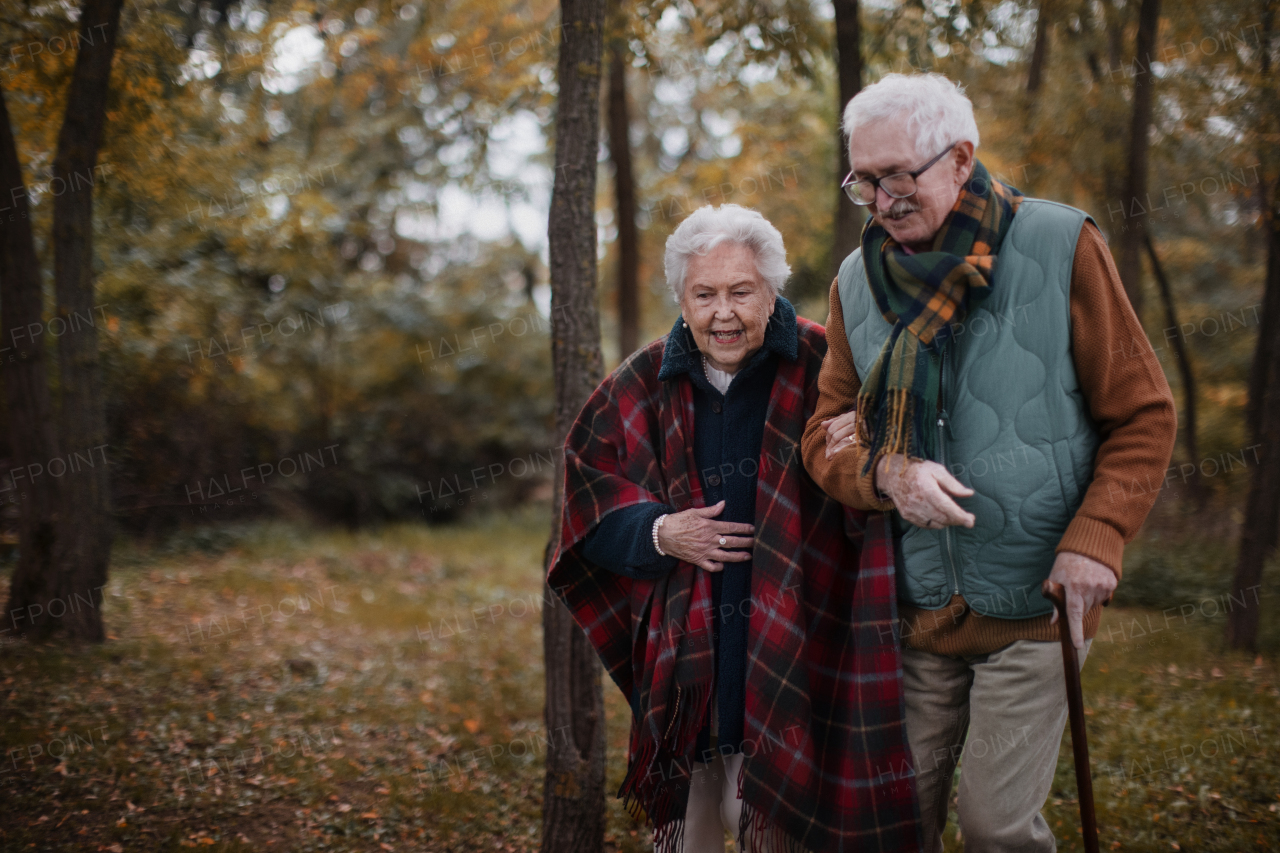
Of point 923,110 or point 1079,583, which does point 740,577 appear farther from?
point 923,110

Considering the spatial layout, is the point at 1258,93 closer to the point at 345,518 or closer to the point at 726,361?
the point at 726,361

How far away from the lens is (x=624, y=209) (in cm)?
767

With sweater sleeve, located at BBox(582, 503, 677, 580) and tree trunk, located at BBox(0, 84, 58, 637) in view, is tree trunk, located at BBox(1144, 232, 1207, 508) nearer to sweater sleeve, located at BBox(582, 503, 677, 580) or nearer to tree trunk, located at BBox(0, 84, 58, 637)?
sweater sleeve, located at BBox(582, 503, 677, 580)

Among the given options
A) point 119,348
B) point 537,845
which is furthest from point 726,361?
point 119,348

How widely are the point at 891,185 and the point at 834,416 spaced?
0.60 m

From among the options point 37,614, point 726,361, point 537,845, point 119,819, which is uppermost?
point 726,361

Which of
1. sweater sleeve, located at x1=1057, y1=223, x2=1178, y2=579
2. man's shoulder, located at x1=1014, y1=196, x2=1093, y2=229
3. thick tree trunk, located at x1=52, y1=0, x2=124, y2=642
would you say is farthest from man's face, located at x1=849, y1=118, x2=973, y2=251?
thick tree trunk, located at x1=52, y1=0, x2=124, y2=642

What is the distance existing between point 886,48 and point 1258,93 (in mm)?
2789

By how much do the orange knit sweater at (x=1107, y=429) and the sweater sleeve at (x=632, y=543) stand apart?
2.03 ft

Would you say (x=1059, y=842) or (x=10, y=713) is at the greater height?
(x=10, y=713)

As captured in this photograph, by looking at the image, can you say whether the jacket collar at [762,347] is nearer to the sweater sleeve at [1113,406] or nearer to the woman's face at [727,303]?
the woman's face at [727,303]

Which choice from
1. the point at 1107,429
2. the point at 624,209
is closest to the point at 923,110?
the point at 1107,429

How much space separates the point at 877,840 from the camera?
2129mm

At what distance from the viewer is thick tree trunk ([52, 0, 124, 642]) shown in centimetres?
488
